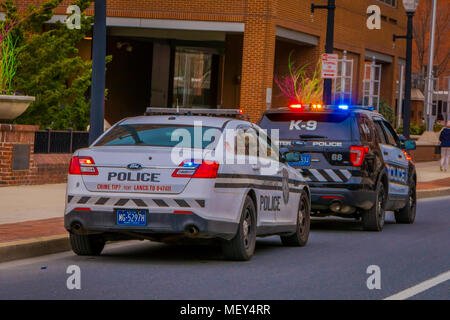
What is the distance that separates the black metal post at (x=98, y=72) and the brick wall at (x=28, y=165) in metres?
4.17

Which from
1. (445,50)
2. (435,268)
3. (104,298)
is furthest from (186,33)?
→ (445,50)

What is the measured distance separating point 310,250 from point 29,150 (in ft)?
28.2

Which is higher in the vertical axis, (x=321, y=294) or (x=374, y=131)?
(x=374, y=131)

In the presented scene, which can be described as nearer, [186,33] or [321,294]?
[321,294]

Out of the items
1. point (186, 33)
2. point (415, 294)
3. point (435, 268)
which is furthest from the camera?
point (186, 33)

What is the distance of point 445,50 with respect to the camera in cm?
8719

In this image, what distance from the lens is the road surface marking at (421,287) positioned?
9477 mm

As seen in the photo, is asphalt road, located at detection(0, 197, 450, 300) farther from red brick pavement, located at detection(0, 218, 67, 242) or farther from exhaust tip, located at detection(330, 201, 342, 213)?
exhaust tip, located at detection(330, 201, 342, 213)

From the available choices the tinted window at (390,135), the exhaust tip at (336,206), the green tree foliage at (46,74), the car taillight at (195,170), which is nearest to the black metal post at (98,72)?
the exhaust tip at (336,206)

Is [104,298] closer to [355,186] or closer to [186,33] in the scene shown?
[355,186]

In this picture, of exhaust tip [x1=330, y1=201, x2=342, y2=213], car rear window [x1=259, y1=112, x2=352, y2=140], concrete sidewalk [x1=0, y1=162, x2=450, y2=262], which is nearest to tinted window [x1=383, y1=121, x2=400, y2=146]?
car rear window [x1=259, y1=112, x2=352, y2=140]

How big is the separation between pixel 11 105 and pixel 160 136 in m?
9.18

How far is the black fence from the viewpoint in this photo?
21.5 metres

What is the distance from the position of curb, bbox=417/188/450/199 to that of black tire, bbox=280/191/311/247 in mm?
12290
